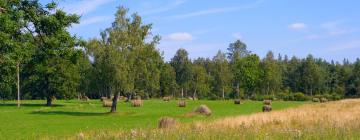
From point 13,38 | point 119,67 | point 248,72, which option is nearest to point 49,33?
point 13,38

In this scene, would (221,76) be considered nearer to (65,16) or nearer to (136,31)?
(136,31)

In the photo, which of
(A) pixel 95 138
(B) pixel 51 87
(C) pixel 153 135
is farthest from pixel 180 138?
(B) pixel 51 87

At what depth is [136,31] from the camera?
5350cm

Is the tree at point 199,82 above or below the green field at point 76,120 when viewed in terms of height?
above

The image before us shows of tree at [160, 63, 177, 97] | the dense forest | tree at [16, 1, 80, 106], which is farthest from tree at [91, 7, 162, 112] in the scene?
tree at [160, 63, 177, 97]

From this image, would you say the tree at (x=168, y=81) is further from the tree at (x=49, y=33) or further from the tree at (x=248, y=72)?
the tree at (x=49, y=33)

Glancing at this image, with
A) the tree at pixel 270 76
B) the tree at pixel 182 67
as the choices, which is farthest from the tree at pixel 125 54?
the tree at pixel 182 67

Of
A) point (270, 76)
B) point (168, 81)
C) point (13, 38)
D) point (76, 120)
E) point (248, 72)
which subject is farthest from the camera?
point (168, 81)

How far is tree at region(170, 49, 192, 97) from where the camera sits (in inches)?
5600

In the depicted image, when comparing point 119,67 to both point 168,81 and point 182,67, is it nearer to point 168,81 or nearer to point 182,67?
point 168,81

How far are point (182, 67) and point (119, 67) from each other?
306ft

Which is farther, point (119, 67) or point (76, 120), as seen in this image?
point (119, 67)

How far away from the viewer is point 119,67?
52.4m

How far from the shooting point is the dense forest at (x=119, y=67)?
61.3 feet
